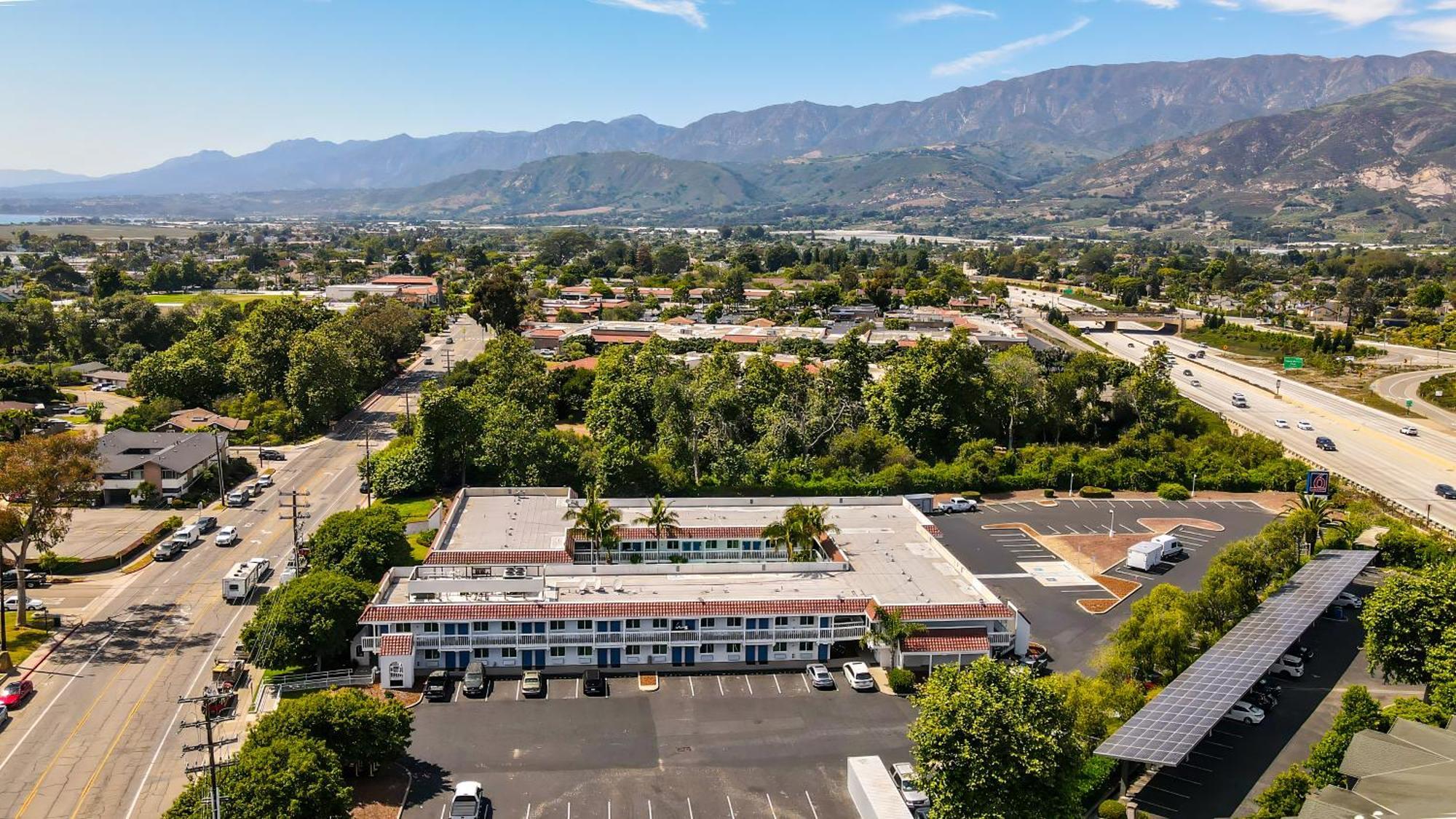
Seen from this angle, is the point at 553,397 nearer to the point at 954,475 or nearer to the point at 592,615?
the point at 954,475

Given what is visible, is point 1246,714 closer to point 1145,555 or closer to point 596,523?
point 1145,555

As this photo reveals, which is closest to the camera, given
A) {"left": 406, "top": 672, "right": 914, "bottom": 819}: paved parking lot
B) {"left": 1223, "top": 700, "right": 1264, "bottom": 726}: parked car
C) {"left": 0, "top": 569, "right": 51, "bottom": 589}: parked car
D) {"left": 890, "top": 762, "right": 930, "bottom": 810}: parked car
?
{"left": 890, "top": 762, "right": 930, "bottom": 810}: parked car

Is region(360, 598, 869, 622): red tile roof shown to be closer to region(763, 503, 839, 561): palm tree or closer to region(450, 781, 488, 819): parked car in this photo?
region(763, 503, 839, 561): palm tree

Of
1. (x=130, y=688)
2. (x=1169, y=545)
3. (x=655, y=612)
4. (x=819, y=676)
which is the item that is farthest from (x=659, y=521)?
(x=1169, y=545)

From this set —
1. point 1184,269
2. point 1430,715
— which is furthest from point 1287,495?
point 1184,269

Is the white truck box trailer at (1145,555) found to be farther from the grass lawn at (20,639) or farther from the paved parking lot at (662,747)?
the grass lawn at (20,639)

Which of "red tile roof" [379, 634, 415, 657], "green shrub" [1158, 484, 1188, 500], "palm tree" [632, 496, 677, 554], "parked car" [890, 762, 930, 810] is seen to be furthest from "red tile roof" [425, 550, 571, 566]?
"green shrub" [1158, 484, 1188, 500]
